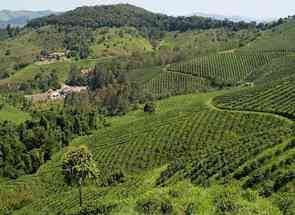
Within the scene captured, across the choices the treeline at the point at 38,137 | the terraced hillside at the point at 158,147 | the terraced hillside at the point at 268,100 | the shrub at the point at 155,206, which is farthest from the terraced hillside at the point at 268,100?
the shrub at the point at 155,206

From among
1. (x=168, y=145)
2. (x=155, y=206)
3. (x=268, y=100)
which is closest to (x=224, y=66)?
(x=268, y=100)

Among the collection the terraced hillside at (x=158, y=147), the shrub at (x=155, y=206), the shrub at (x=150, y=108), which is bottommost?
the shrub at (x=150, y=108)

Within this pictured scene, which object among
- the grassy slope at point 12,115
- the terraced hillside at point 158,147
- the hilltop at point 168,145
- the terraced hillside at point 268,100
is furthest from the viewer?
the grassy slope at point 12,115

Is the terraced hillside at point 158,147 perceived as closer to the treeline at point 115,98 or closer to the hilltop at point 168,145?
the hilltop at point 168,145

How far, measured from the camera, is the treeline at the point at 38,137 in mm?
101500

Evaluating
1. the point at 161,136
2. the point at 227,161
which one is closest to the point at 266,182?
the point at 227,161

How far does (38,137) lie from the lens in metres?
115

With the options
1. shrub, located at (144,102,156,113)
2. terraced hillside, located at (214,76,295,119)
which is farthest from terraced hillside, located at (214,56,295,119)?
shrub, located at (144,102,156,113)

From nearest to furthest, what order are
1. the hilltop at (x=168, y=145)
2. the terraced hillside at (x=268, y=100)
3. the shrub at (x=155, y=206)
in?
the shrub at (x=155, y=206) → the hilltop at (x=168, y=145) → the terraced hillside at (x=268, y=100)

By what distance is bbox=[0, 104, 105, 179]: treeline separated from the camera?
333 feet

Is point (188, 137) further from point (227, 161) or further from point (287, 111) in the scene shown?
point (227, 161)

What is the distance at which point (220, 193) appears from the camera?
30.3 m

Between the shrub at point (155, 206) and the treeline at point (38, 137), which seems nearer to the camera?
the shrub at point (155, 206)

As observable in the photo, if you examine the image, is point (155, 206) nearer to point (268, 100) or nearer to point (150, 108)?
point (268, 100)
